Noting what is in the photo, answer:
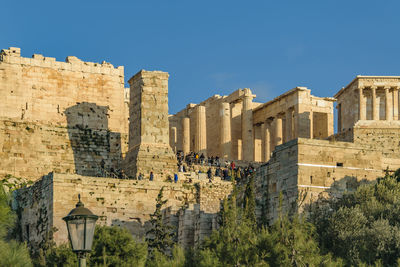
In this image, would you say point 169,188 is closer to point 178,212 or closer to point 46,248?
point 178,212

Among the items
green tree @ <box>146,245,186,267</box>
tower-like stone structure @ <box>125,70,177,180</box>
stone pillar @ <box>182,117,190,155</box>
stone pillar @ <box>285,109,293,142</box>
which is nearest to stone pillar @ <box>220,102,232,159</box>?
stone pillar @ <box>182,117,190,155</box>

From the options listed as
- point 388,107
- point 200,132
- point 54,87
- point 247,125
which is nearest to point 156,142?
point 54,87

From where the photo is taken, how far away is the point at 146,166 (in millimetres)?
42438

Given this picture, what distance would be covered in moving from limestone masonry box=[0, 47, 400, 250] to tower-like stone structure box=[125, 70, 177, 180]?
4 centimetres

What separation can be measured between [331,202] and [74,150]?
48.2 feet

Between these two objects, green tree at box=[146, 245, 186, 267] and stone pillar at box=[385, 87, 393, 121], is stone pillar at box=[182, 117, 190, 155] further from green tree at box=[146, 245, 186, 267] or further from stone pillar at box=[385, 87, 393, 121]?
green tree at box=[146, 245, 186, 267]

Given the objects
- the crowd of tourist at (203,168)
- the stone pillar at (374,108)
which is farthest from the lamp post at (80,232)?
the stone pillar at (374,108)

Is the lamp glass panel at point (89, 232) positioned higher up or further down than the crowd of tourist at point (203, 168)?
further down

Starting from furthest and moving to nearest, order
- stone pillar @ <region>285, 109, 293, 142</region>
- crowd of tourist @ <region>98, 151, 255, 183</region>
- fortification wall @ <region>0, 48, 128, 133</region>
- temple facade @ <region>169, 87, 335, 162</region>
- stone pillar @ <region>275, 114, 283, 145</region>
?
stone pillar @ <region>275, 114, 283, 145</region>
stone pillar @ <region>285, 109, 293, 142</region>
temple facade @ <region>169, 87, 335, 162</region>
fortification wall @ <region>0, 48, 128, 133</region>
crowd of tourist @ <region>98, 151, 255, 183</region>

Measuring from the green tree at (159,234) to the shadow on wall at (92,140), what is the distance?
794cm

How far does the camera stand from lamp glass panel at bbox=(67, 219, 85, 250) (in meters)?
18.5

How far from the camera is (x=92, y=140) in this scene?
1869 inches

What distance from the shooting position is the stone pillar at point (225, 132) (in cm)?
5781

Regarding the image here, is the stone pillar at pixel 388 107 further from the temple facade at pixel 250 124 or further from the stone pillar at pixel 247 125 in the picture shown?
the stone pillar at pixel 247 125
